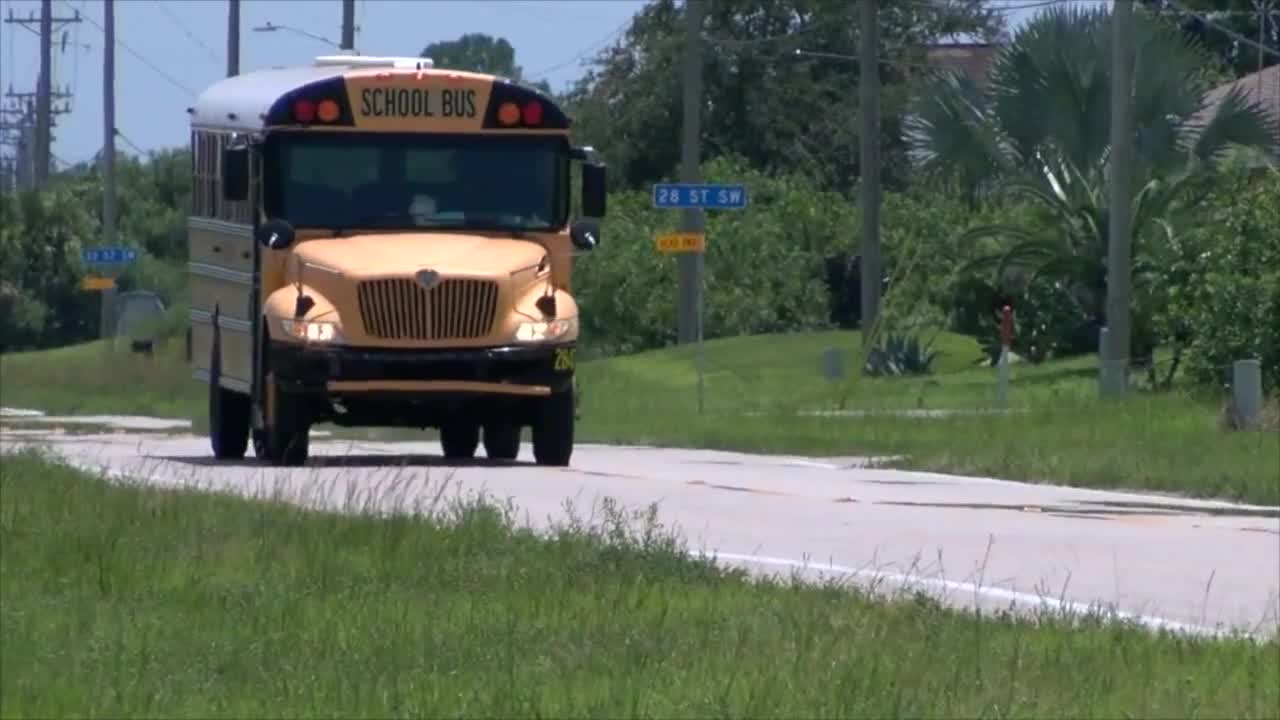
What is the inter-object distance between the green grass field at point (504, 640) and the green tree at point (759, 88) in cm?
5875

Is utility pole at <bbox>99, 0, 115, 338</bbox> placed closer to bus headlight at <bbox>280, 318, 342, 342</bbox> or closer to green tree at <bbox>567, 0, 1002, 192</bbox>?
green tree at <bbox>567, 0, 1002, 192</bbox>

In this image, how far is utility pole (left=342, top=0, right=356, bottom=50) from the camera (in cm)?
4634

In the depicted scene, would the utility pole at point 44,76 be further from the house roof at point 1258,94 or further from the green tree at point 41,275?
the house roof at point 1258,94

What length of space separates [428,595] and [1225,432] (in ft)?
48.0

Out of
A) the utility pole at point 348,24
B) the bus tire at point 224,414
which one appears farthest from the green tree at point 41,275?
the bus tire at point 224,414

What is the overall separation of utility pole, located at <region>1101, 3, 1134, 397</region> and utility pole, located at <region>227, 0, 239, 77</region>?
25.9m

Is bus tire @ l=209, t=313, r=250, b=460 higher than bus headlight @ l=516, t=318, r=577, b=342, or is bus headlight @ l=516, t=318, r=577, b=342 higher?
bus headlight @ l=516, t=318, r=577, b=342

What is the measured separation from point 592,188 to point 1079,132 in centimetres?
1867

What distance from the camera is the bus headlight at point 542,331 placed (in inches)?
768

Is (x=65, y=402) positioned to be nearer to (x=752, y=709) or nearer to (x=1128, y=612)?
(x=1128, y=612)

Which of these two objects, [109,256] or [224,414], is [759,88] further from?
[224,414]

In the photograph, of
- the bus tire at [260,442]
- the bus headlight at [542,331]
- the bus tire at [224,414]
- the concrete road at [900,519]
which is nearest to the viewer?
the concrete road at [900,519]

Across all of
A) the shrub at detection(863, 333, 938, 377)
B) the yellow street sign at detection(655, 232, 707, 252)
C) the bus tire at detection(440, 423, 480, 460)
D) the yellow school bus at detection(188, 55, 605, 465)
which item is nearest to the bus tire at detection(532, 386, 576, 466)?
the yellow school bus at detection(188, 55, 605, 465)

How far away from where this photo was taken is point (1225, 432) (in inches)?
955
